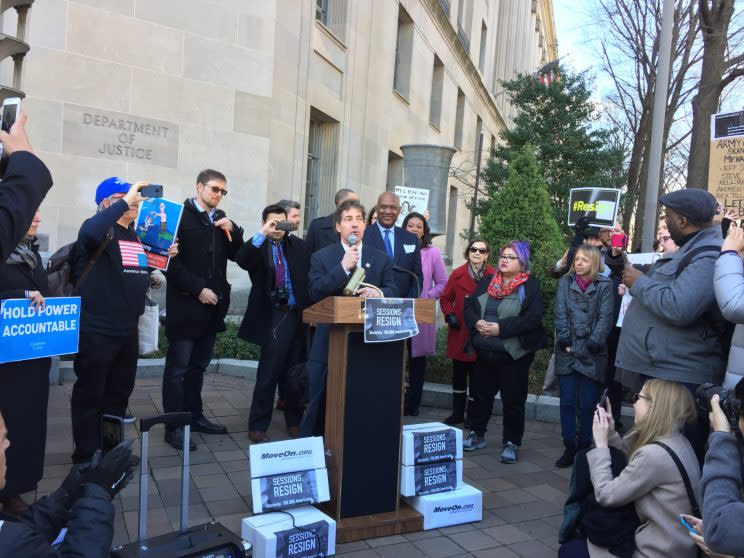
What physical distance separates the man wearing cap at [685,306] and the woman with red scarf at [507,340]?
1.59 m

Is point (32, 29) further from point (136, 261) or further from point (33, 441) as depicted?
point (33, 441)

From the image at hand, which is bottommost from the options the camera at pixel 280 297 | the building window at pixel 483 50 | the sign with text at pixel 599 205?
the camera at pixel 280 297

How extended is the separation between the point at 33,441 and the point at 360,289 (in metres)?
2.07

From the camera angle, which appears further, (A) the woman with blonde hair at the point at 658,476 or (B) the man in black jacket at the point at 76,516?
(A) the woman with blonde hair at the point at 658,476

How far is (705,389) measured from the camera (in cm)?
297

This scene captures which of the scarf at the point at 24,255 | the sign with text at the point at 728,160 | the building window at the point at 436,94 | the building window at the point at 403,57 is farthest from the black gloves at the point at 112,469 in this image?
the building window at the point at 436,94

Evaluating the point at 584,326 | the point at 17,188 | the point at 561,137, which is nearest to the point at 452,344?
the point at 584,326

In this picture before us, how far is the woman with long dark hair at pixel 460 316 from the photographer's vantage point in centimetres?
641

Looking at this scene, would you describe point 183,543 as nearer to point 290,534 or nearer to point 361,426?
point 290,534

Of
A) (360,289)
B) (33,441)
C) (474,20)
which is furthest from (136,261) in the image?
(474,20)

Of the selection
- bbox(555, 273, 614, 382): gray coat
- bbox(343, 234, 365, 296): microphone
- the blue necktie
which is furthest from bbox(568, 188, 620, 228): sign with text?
bbox(343, 234, 365, 296): microphone

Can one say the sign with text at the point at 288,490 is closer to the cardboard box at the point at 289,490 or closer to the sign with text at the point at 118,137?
the cardboard box at the point at 289,490

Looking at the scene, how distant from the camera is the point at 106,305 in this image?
452cm

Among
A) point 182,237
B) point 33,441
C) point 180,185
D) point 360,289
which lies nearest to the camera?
point 33,441
